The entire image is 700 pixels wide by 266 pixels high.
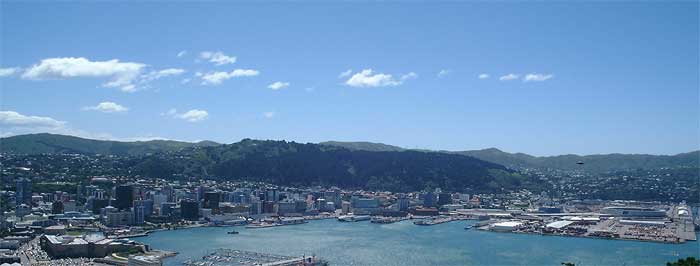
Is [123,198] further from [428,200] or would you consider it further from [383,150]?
[383,150]

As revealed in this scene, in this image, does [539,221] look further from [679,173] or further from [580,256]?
[679,173]

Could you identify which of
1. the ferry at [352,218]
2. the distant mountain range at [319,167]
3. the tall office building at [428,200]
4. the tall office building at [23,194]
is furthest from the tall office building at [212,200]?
the tall office building at [428,200]

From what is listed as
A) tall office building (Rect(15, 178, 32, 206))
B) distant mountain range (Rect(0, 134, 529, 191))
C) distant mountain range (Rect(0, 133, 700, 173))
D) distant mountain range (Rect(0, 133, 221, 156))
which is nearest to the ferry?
distant mountain range (Rect(0, 134, 529, 191))

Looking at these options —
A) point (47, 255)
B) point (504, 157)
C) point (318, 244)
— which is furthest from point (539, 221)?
point (504, 157)

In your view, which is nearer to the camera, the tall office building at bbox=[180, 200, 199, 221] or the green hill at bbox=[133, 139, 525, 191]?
the tall office building at bbox=[180, 200, 199, 221]

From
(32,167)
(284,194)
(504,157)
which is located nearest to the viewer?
(284,194)

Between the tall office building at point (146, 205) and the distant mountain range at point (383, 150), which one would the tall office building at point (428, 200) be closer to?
the tall office building at point (146, 205)

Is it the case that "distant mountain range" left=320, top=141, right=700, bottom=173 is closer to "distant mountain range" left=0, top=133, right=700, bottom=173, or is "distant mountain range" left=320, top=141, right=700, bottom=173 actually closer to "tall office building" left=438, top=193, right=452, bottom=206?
"distant mountain range" left=0, top=133, right=700, bottom=173
